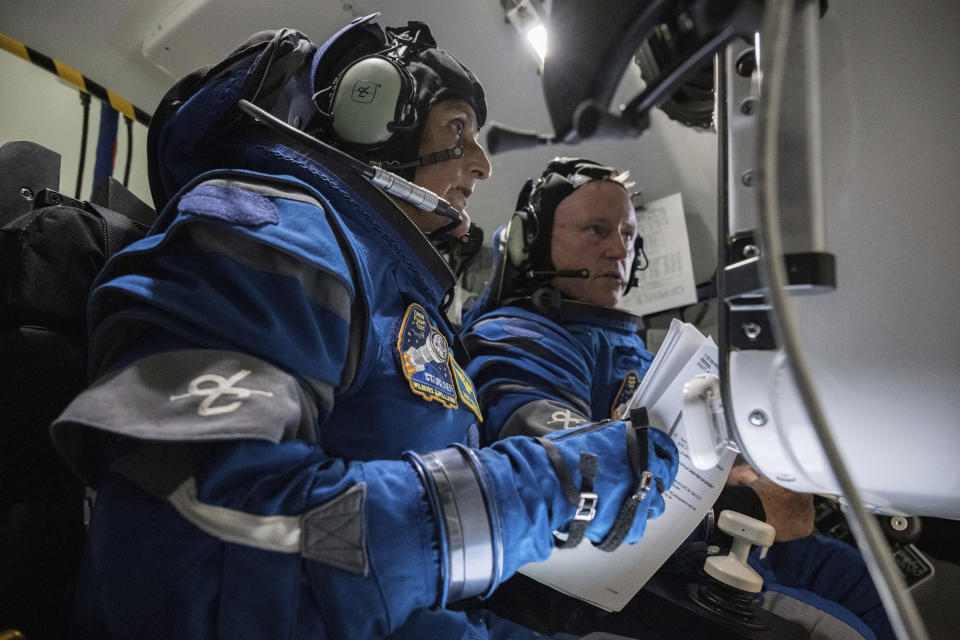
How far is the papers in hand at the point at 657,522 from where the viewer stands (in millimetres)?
855

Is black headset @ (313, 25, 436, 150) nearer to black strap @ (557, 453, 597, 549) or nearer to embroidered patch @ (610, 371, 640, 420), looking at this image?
black strap @ (557, 453, 597, 549)

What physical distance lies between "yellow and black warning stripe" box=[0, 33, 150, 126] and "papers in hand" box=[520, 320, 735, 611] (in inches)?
75.0

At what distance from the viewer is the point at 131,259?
2.05 feet

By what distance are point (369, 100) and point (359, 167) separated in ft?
0.69

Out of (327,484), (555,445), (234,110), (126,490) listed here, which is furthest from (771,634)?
(234,110)

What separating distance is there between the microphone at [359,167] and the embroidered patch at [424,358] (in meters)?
0.21

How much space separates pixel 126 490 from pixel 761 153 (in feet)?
2.15

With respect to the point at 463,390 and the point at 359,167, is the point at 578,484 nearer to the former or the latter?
the point at 463,390

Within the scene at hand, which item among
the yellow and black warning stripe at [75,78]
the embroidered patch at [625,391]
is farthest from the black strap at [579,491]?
the yellow and black warning stripe at [75,78]

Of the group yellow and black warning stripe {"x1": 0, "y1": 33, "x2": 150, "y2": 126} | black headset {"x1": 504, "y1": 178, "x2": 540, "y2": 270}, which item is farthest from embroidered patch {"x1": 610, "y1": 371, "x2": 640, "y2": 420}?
yellow and black warning stripe {"x1": 0, "y1": 33, "x2": 150, "y2": 126}

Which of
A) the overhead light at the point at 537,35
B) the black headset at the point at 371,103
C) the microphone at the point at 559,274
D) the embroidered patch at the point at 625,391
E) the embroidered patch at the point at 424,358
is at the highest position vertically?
the overhead light at the point at 537,35

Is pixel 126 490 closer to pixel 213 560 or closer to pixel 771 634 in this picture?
pixel 213 560

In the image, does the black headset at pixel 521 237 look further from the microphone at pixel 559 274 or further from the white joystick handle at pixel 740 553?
the white joystick handle at pixel 740 553

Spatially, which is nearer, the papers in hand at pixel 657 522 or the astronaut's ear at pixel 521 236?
the papers in hand at pixel 657 522
